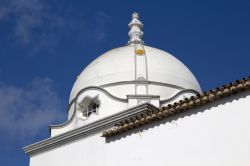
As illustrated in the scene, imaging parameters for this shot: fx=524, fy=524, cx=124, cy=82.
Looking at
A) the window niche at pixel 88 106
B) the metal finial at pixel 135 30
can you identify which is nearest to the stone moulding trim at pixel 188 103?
the window niche at pixel 88 106

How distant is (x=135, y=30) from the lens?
24.0 m

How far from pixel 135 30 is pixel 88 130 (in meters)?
7.33

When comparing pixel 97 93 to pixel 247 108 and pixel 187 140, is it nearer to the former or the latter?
pixel 187 140

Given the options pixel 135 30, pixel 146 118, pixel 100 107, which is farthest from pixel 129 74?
pixel 146 118

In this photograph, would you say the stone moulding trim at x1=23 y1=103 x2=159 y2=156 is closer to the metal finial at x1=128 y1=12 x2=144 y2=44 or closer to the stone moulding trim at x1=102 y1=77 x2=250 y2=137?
the stone moulding trim at x1=102 y1=77 x2=250 y2=137

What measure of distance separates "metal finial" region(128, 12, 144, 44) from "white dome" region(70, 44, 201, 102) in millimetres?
1480

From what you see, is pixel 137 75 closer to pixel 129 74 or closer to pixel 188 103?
pixel 129 74

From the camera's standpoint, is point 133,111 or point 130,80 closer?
point 133,111

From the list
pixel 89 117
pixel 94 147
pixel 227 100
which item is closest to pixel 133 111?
pixel 94 147

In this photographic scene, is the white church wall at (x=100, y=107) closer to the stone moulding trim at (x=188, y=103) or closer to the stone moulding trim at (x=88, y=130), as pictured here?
the stone moulding trim at (x=88, y=130)

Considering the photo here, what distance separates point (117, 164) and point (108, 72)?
6272mm

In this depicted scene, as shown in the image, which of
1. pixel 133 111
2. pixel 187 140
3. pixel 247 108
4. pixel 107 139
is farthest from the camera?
pixel 133 111

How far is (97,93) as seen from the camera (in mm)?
20094

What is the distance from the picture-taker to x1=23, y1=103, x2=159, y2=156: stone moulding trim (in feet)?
56.8
